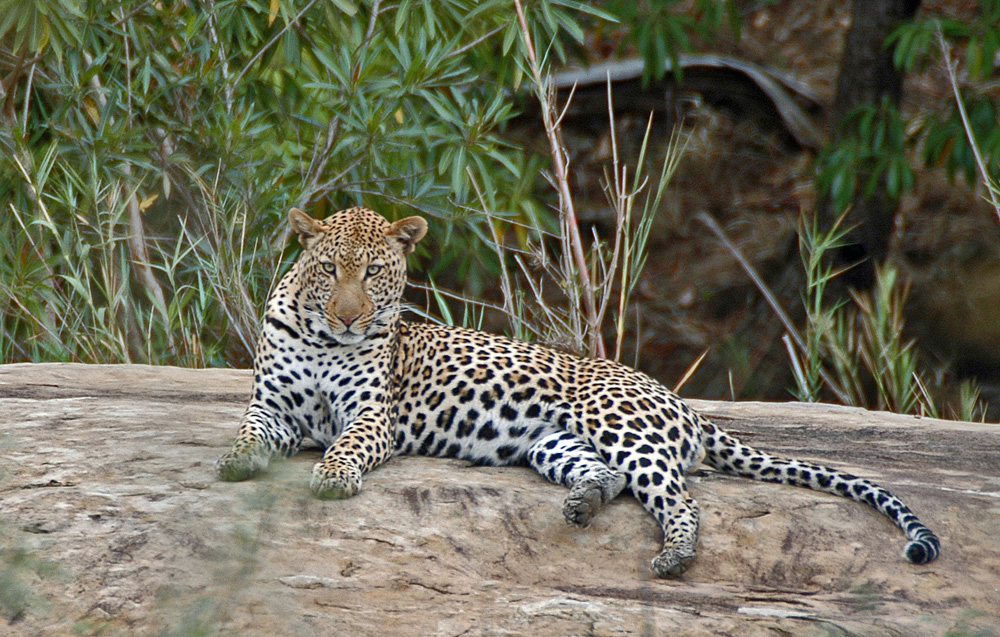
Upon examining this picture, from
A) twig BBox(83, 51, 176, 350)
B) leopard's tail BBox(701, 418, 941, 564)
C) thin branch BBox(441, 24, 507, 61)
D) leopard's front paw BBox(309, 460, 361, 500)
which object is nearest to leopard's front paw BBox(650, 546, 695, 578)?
leopard's tail BBox(701, 418, 941, 564)

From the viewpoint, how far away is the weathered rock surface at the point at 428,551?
3482 mm

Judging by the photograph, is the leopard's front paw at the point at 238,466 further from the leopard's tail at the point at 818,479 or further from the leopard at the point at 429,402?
the leopard's tail at the point at 818,479

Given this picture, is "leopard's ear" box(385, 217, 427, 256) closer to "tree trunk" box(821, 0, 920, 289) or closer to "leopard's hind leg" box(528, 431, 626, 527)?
"leopard's hind leg" box(528, 431, 626, 527)

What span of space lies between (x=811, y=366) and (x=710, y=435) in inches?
91.6

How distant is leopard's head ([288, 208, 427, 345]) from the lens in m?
4.74

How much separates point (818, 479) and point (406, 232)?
2.06 meters

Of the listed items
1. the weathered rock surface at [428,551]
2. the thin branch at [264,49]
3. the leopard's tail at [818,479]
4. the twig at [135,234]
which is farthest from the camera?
the twig at [135,234]

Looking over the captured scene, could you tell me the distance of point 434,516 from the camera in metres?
4.20

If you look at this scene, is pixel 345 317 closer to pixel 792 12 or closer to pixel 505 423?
pixel 505 423

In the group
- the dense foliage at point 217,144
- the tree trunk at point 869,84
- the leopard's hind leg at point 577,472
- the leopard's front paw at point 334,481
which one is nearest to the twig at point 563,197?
the dense foliage at point 217,144

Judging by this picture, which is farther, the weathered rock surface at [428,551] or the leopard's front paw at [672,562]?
the leopard's front paw at [672,562]

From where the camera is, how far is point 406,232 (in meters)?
5.09

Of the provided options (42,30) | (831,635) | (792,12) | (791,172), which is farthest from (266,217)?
(792,12)

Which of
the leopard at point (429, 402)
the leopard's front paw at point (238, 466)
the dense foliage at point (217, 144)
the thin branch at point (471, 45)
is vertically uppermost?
the thin branch at point (471, 45)
